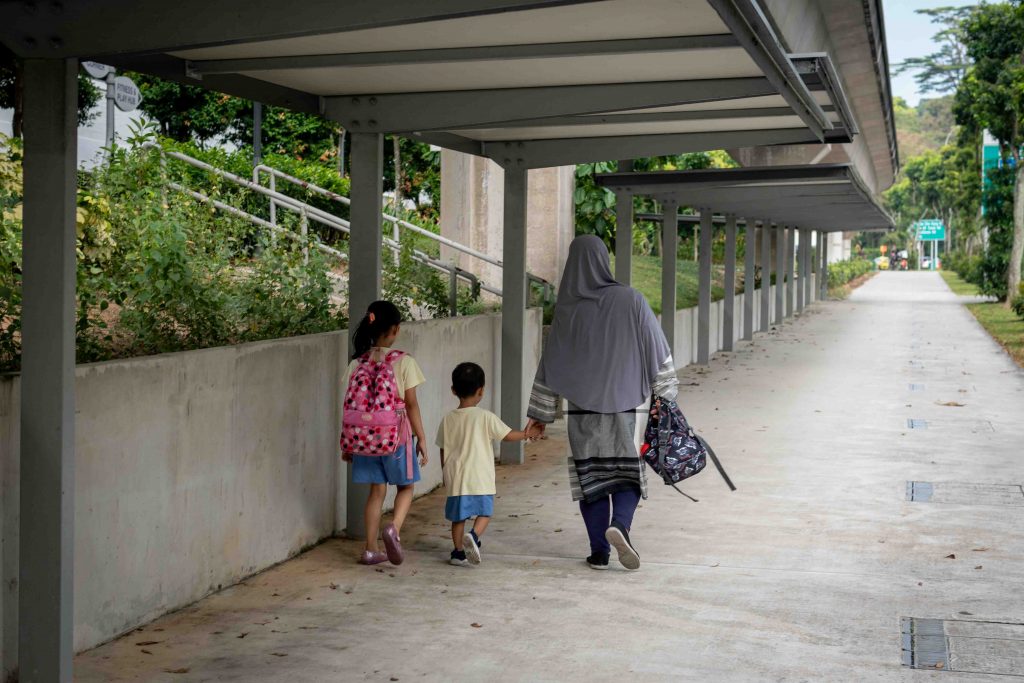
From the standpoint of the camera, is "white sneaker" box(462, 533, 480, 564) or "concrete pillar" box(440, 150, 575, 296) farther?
"concrete pillar" box(440, 150, 575, 296)

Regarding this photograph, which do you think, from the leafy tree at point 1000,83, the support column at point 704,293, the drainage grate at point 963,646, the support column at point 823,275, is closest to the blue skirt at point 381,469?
the drainage grate at point 963,646

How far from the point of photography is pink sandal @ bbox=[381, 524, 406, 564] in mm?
7242

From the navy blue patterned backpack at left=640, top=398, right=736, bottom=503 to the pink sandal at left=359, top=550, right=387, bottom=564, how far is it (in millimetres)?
1577

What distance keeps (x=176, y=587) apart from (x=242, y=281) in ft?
10.3

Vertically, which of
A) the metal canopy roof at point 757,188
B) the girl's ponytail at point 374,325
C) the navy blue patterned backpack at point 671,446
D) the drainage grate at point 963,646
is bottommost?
the drainage grate at point 963,646

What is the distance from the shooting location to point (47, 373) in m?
4.80

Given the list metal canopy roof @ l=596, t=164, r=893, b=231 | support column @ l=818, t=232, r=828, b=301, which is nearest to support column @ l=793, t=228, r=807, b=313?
support column @ l=818, t=232, r=828, b=301

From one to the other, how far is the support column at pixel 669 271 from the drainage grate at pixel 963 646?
12.3 metres

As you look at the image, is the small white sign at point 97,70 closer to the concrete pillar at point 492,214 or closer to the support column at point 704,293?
the concrete pillar at point 492,214

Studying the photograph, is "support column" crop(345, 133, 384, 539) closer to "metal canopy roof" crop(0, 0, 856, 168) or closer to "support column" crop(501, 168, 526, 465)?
"metal canopy roof" crop(0, 0, 856, 168)

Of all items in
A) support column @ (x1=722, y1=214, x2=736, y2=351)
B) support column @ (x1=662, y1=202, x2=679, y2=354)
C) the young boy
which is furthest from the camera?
support column @ (x1=722, y1=214, x2=736, y2=351)

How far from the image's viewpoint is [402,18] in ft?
15.9

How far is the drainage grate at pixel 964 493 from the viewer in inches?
372

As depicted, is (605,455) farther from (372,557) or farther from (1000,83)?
(1000,83)
